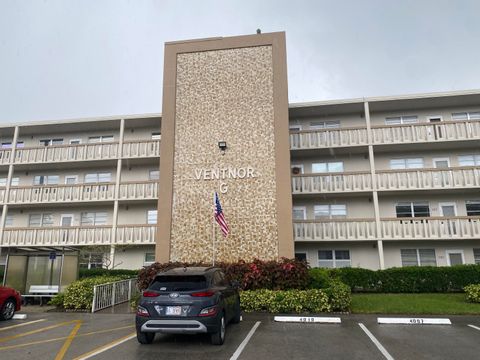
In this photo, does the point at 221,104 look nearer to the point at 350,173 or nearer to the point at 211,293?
the point at 350,173

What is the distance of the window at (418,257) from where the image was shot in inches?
784

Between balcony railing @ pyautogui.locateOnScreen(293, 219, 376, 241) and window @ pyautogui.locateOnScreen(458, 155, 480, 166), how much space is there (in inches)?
258

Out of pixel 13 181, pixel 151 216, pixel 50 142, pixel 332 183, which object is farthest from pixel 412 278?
pixel 13 181

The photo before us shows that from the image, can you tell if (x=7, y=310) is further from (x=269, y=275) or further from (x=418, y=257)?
(x=418, y=257)

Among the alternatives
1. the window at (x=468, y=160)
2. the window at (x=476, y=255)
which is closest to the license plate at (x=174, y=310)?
the window at (x=476, y=255)

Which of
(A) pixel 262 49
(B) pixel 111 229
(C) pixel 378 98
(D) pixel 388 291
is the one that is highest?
(A) pixel 262 49

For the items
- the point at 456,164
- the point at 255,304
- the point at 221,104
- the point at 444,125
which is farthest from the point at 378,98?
the point at 255,304

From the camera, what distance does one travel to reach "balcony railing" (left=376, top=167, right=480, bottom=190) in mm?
18984

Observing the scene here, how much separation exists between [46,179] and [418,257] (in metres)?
24.4

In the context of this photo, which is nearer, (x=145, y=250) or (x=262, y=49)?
(x=262, y=49)

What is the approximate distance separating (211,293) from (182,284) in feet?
2.27

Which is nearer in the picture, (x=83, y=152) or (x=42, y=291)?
(x=42, y=291)

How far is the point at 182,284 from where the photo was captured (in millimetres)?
7875

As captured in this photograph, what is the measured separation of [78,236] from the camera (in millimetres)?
21828
